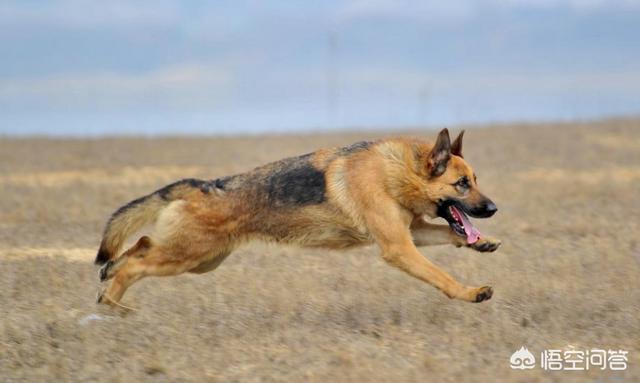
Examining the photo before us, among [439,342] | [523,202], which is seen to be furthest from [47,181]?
[439,342]

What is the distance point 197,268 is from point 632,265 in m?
5.12

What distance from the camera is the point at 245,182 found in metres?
8.98

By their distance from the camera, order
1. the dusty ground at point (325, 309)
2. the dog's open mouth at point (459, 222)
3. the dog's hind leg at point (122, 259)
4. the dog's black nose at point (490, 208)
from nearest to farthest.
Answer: the dusty ground at point (325, 309) < the dog's black nose at point (490, 208) < the dog's open mouth at point (459, 222) < the dog's hind leg at point (122, 259)

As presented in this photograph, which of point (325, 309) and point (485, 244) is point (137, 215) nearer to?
point (325, 309)

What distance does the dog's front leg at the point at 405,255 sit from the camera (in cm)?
845

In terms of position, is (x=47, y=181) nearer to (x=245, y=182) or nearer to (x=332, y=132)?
(x=332, y=132)

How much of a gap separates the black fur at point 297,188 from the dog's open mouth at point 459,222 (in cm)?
111

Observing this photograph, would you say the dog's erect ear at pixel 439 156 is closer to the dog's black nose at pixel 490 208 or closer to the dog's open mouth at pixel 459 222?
the dog's open mouth at pixel 459 222

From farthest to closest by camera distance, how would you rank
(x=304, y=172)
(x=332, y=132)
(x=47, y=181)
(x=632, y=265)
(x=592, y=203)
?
(x=332, y=132), (x=47, y=181), (x=592, y=203), (x=632, y=265), (x=304, y=172)

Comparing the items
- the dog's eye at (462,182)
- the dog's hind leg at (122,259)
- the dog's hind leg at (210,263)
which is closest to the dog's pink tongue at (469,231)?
the dog's eye at (462,182)

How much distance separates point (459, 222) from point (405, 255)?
724 millimetres

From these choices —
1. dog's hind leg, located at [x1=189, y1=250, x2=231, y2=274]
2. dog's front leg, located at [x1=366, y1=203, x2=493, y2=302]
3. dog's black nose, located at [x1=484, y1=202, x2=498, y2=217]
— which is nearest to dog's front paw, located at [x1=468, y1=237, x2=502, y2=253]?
dog's black nose, located at [x1=484, y1=202, x2=498, y2=217]

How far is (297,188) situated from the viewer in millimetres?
8875

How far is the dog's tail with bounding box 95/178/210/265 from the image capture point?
914 centimetres
